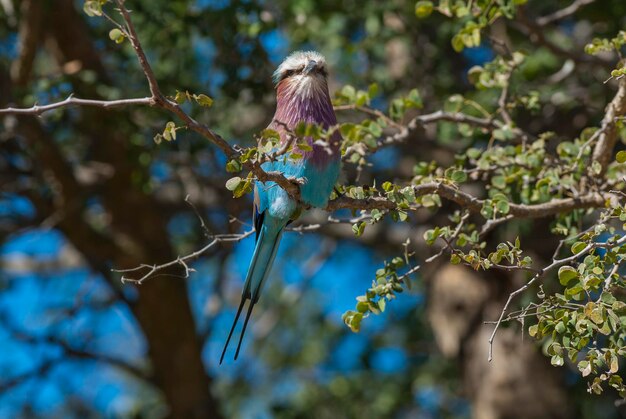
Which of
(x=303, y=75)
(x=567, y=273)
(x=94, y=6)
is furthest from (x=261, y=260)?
(x=567, y=273)

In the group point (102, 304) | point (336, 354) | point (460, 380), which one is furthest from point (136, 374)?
A: point (460, 380)

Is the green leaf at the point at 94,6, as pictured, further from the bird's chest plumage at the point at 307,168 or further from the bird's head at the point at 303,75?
the bird's head at the point at 303,75

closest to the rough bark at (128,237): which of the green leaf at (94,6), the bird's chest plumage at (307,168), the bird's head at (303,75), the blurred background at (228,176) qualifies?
the blurred background at (228,176)

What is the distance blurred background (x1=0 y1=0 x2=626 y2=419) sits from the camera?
507 centimetres

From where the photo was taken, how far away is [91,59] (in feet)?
18.8

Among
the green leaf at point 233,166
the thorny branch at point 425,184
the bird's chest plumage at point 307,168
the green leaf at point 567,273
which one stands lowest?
the green leaf at point 567,273

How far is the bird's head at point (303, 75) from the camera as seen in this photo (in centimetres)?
384

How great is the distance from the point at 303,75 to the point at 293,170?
0.50 meters

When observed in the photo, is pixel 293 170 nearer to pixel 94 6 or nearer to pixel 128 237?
pixel 94 6

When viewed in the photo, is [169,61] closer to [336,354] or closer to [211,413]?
[211,413]

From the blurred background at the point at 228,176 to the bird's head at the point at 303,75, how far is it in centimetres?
62

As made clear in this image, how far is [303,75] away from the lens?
3.86m

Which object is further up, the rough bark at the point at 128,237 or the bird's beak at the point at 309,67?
the rough bark at the point at 128,237

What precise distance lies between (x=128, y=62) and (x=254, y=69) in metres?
0.84
